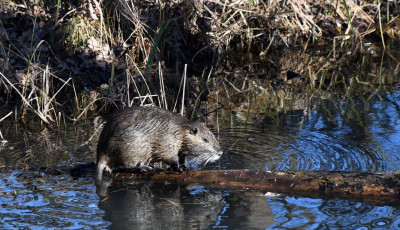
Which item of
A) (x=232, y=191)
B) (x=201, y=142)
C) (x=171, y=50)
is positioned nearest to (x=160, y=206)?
(x=232, y=191)

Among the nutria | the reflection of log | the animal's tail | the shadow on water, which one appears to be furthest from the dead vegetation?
the reflection of log

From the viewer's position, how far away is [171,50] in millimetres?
7723

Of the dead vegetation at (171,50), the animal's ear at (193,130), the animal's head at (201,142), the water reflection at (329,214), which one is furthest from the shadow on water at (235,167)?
the dead vegetation at (171,50)

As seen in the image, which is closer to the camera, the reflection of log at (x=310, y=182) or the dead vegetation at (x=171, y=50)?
the reflection of log at (x=310, y=182)

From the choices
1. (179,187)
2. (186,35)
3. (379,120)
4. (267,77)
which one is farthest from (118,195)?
(186,35)

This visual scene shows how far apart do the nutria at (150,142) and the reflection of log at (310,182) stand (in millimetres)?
420

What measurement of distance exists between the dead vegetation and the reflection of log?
7.06 ft

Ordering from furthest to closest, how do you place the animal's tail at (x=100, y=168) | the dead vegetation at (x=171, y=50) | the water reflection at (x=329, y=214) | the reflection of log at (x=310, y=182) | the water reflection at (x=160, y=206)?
1. the dead vegetation at (x=171, y=50)
2. the animal's tail at (x=100, y=168)
3. the reflection of log at (x=310, y=182)
4. the water reflection at (x=160, y=206)
5. the water reflection at (x=329, y=214)

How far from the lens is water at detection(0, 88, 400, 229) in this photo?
3.20 m

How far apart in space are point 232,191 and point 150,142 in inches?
30.3

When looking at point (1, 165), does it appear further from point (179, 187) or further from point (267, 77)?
point (267, 77)

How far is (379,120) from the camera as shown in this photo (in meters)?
5.28

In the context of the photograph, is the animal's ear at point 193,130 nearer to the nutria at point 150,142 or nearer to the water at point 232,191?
the nutria at point 150,142

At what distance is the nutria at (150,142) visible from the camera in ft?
13.1
